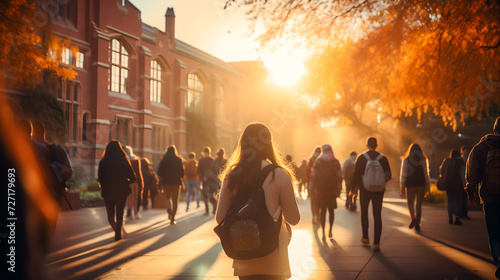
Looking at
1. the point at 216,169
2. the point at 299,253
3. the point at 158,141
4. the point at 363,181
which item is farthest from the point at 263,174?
the point at 158,141

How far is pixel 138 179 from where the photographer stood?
12719 millimetres

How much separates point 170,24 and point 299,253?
3867 centimetres

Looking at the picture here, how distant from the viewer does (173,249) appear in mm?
9023

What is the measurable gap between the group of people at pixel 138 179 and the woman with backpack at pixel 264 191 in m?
6.36

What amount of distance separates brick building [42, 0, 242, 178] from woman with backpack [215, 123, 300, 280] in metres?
27.7

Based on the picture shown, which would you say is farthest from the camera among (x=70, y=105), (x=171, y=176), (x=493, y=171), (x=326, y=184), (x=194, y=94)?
(x=194, y=94)

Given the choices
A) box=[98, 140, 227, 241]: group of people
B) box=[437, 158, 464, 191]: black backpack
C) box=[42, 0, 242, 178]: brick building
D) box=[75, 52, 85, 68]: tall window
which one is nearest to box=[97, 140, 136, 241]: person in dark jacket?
box=[98, 140, 227, 241]: group of people

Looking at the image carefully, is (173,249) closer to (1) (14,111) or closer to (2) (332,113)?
(1) (14,111)

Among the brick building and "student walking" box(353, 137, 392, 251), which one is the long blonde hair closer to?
"student walking" box(353, 137, 392, 251)

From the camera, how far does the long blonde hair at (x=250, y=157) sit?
3.91 m

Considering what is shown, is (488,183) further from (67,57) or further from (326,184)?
(67,57)

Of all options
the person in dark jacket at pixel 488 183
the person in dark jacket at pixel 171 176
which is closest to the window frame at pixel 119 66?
the person in dark jacket at pixel 171 176

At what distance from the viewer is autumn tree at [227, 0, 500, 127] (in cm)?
1065

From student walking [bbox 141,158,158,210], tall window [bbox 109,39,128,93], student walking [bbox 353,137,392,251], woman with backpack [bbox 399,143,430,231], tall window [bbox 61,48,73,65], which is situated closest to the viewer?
student walking [bbox 353,137,392,251]
